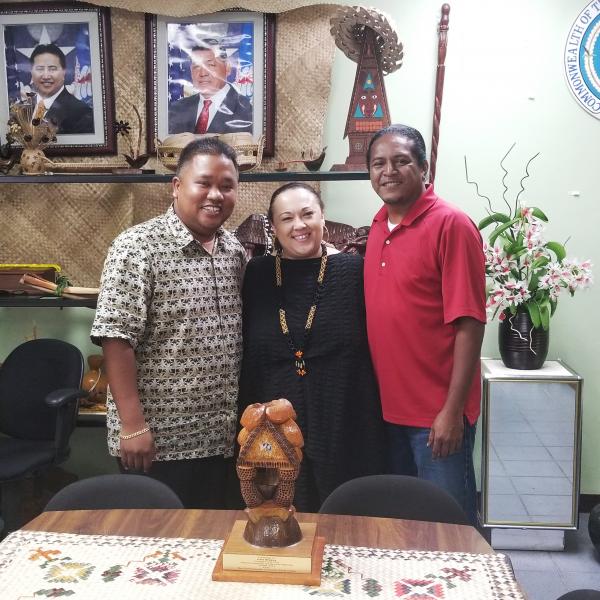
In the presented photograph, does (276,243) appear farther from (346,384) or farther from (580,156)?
(580,156)

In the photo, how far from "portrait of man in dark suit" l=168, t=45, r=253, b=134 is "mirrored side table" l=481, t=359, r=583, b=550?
164cm

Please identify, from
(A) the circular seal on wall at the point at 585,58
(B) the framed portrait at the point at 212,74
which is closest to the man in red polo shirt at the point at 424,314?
(B) the framed portrait at the point at 212,74

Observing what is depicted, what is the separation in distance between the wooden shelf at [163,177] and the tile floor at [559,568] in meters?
1.73

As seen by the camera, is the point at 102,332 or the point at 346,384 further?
the point at 346,384

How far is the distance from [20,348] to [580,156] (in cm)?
274

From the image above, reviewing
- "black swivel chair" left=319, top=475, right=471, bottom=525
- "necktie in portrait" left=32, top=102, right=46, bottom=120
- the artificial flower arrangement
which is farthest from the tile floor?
"necktie in portrait" left=32, top=102, right=46, bottom=120

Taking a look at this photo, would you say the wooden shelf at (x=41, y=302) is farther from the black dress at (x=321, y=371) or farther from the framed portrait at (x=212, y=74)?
the black dress at (x=321, y=371)

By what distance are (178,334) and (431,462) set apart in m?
0.87

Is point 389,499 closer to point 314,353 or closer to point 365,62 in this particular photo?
point 314,353

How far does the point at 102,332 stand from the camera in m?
2.01

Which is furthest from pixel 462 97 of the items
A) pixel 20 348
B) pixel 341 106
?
pixel 20 348

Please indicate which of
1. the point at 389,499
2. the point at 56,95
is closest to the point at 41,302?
the point at 56,95

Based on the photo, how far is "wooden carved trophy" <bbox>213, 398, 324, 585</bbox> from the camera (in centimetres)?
137

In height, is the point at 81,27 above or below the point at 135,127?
above
